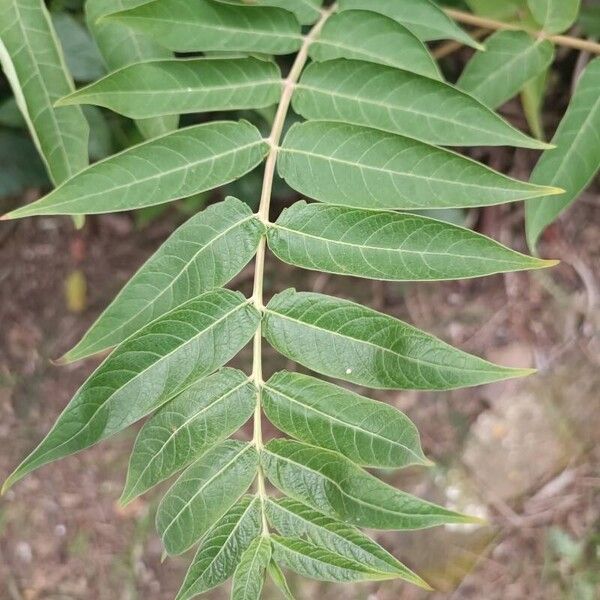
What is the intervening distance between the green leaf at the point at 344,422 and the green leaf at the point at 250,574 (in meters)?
0.15

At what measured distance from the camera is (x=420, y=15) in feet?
3.12

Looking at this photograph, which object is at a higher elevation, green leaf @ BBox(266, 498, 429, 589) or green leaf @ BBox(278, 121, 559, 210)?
green leaf @ BBox(278, 121, 559, 210)

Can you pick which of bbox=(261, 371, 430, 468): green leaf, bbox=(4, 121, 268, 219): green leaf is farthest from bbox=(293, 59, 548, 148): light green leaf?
bbox=(261, 371, 430, 468): green leaf

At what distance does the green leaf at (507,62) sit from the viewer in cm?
107

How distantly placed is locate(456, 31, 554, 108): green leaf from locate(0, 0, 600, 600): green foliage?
0.17 m

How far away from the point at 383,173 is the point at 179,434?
1.28 ft

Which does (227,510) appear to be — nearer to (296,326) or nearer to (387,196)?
(296,326)

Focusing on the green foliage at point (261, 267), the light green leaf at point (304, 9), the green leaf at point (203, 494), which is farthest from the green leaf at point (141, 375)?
the light green leaf at point (304, 9)

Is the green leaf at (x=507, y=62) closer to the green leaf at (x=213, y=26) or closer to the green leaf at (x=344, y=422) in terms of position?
the green leaf at (x=213, y=26)

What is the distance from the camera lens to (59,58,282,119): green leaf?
0.85 meters

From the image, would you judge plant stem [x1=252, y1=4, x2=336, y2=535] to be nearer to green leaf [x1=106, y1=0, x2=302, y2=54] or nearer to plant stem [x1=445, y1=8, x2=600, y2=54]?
green leaf [x1=106, y1=0, x2=302, y2=54]

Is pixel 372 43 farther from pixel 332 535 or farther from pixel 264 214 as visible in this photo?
pixel 332 535

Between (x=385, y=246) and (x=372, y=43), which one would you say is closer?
(x=385, y=246)

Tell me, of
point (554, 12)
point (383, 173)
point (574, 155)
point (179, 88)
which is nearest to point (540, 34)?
point (554, 12)
